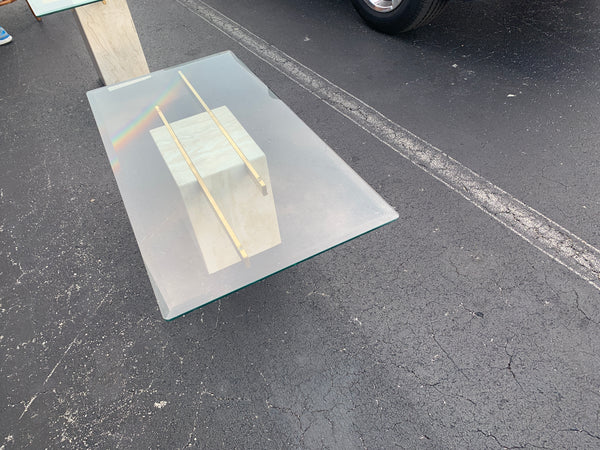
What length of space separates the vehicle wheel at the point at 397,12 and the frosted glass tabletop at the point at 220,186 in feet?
4.34

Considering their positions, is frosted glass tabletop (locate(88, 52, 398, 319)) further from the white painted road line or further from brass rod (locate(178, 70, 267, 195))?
the white painted road line

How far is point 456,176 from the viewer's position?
2121 millimetres

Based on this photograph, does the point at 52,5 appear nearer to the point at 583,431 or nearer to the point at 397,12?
the point at 397,12

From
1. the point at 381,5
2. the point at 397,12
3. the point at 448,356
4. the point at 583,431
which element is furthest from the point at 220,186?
the point at 381,5

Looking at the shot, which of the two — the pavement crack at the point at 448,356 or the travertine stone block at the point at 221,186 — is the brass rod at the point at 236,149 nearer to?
the travertine stone block at the point at 221,186

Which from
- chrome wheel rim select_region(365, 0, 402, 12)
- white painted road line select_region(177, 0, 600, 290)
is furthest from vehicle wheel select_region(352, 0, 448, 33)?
white painted road line select_region(177, 0, 600, 290)

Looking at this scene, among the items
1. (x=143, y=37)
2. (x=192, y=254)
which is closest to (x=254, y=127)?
(x=192, y=254)

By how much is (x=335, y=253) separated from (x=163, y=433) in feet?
2.99

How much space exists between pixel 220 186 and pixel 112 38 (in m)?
1.44

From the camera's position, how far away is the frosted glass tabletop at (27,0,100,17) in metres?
2.14

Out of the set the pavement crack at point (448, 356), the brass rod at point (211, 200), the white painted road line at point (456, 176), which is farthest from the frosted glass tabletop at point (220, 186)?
the white painted road line at point (456, 176)

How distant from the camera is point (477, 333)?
1566 mm

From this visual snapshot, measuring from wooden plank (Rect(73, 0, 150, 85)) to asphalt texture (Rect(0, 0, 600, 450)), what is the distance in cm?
33

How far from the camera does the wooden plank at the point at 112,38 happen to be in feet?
7.77
